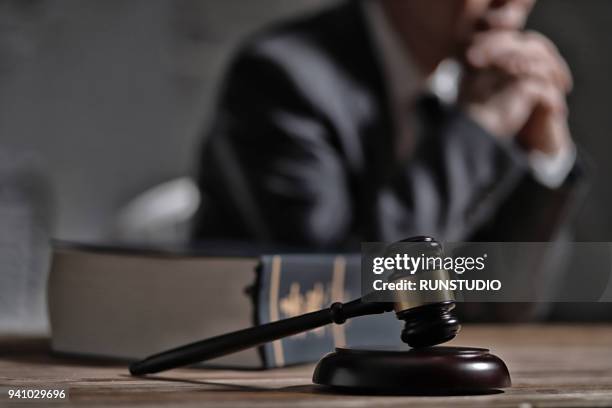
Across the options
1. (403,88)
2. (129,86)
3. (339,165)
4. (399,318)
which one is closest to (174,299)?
(399,318)

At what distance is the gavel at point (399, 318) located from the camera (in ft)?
1.20

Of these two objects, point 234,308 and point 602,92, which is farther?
point 602,92

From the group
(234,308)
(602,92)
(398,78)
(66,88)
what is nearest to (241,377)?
(234,308)

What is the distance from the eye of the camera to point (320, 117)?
3.75 feet

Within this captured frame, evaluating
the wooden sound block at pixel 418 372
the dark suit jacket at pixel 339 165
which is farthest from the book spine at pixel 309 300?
the dark suit jacket at pixel 339 165

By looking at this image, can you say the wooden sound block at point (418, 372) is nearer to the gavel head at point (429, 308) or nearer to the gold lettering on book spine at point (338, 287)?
the gavel head at point (429, 308)

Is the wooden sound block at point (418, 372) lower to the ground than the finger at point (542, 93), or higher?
lower

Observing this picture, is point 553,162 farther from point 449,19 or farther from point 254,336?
point 254,336

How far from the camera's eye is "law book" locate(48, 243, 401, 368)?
0.51 metres

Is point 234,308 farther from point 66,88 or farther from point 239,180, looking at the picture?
point 66,88

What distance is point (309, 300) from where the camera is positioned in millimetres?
540

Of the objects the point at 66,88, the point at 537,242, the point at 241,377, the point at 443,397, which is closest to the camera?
the point at 443,397

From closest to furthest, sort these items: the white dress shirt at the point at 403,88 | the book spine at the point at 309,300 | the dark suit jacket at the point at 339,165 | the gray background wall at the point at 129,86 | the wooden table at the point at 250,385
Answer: the wooden table at the point at 250,385, the book spine at the point at 309,300, the dark suit jacket at the point at 339,165, the white dress shirt at the point at 403,88, the gray background wall at the point at 129,86

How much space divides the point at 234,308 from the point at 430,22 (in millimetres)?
777
